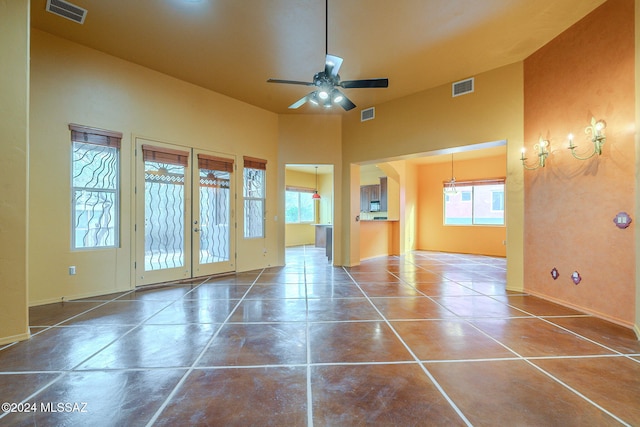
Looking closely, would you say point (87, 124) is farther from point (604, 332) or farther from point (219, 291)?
point (604, 332)

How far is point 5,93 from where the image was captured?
2504 millimetres

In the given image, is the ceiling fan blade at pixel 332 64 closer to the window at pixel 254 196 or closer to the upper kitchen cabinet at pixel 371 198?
the window at pixel 254 196

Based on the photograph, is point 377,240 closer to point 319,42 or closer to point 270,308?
point 270,308

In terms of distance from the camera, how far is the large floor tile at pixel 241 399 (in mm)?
1573

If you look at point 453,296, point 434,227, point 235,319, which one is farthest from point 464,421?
point 434,227

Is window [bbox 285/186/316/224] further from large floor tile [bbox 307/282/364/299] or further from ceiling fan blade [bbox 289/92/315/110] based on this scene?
ceiling fan blade [bbox 289/92/315/110]

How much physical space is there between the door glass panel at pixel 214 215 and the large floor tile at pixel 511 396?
4.38m

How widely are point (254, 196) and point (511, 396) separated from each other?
17.3 feet

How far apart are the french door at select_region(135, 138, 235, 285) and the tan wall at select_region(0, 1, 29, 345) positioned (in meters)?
1.79

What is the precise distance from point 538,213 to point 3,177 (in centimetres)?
635

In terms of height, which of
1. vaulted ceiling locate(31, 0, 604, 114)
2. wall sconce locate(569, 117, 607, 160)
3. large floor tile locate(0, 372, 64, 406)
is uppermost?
vaulted ceiling locate(31, 0, 604, 114)

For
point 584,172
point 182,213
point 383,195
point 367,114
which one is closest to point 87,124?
point 182,213

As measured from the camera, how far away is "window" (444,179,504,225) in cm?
828

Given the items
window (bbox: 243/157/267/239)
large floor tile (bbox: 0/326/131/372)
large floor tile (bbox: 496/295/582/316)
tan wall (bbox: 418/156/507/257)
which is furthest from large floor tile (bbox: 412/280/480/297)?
tan wall (bbox: 418/156/507/257)
